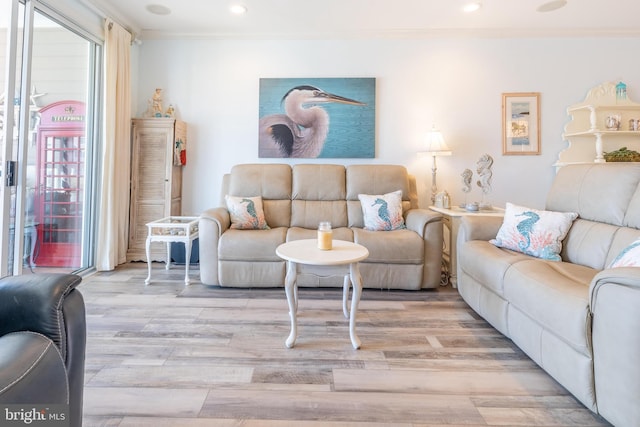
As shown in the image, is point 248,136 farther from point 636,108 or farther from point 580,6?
point 636,108

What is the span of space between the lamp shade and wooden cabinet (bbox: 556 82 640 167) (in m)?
1.30

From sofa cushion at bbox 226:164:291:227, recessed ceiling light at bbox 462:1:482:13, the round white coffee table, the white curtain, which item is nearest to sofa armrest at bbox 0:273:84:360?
the round white coffee table

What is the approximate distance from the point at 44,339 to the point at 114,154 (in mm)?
2769

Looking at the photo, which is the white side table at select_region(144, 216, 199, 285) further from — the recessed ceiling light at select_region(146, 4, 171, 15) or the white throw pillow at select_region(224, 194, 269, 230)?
the recessed ceiling light at select_region(146, 4, 171, 15)

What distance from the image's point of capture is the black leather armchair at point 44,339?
2.55ft

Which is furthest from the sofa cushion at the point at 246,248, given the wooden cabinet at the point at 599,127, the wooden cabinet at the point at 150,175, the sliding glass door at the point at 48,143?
the wooden cabinet at the point at 599,127

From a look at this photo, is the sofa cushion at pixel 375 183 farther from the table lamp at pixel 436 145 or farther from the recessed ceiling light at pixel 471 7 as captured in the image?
the recessed ceiling light at pixel 471 7

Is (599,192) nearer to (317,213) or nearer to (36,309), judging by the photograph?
(317,213)

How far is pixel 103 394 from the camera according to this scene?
1.40 metres

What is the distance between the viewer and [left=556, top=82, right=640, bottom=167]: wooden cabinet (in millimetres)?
3352

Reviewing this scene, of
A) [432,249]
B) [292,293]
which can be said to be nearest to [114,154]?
[292,293]

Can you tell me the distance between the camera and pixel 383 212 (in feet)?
10.0

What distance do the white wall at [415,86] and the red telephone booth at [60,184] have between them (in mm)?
900

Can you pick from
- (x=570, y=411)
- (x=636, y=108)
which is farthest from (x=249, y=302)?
(x=636, y=108)
